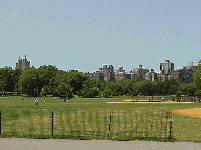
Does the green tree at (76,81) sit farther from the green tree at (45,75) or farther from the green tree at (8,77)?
the green tree at (8,77)

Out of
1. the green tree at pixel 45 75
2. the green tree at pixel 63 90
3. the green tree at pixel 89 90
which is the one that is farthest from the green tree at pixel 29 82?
the green tree at pixel 89 90

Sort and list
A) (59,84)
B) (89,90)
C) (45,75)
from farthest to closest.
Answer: (45,75)
(59,84)
(89,90)

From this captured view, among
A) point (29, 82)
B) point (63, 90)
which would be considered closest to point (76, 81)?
point (63, 90)

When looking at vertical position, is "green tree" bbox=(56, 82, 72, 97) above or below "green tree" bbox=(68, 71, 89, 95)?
below

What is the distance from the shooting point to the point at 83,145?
12602 millimetres

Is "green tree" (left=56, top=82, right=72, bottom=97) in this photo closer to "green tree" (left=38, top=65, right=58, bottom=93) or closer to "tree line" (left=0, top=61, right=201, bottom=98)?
"tree line" (left=0, top=61, right=201, bottom=98)

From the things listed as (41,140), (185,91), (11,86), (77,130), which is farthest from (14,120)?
(185,91)

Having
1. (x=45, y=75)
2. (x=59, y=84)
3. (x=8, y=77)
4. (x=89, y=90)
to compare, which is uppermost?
(x=45, y=75)

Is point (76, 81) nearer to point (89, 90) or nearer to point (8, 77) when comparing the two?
point (89, 90)

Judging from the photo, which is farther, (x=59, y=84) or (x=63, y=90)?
(x=59, y=84)

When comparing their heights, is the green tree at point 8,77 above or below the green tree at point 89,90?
above

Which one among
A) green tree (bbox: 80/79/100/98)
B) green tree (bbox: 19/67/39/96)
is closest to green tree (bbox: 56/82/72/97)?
green tree (bbox: 80/79/100/98)

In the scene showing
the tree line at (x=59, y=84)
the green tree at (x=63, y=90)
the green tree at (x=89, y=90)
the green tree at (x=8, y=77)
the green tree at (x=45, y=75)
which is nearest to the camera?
the green tree at (x=63, y=90)

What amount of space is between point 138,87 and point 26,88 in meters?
66.9
